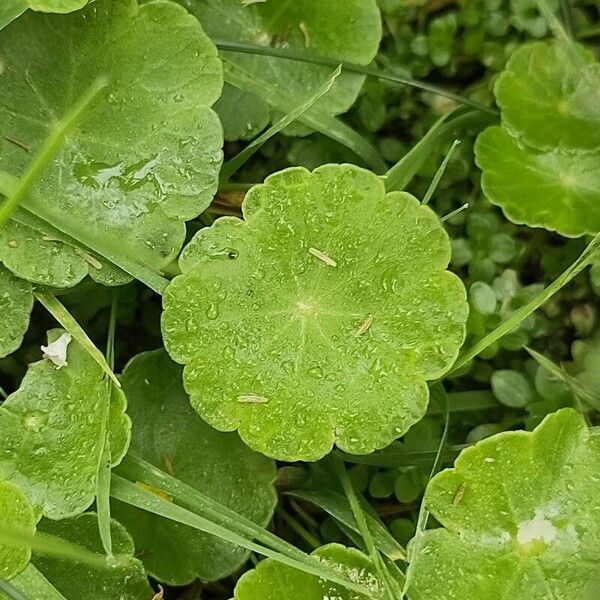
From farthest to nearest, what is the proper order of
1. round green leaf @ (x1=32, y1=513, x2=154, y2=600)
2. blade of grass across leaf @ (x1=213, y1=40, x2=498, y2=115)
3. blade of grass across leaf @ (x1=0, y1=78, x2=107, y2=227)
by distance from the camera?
blade of grass across leaf @ (x1=213, y1=40, x2=498, y2=115) → round green leaf @ (x1=32, y1=513, x2=154, y2=600) → blade of grass across leaf @ (x1=0, y1=78, x2=107, y2=227)

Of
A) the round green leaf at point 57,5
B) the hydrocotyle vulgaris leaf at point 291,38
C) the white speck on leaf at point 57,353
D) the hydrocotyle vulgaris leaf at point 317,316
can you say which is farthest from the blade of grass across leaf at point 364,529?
the round green leaf at point 57,5

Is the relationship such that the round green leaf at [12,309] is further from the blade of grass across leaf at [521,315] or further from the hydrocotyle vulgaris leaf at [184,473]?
the blade of grass across leaf at [521,315]

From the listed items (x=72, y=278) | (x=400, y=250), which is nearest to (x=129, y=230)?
(x=72, y=278)

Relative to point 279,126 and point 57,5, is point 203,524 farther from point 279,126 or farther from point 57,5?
point 57,5

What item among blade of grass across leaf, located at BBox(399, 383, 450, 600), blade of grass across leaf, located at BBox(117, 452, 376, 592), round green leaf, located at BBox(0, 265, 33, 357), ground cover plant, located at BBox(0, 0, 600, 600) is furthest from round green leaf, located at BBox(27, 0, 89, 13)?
Result: blade of grass across leaf, located at BBox(399, 383, 450, 600)

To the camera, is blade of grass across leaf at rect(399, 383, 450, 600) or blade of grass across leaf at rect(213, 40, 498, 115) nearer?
blade of grass across leaf at rect(399, 383, 450, 600)

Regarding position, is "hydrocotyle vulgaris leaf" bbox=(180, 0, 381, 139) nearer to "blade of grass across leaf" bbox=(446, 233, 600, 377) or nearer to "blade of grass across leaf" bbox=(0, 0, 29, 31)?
"blade of grass across leaf" bbox=(0, 0, 29, 31)

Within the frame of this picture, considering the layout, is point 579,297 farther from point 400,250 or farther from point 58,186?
point 58,186

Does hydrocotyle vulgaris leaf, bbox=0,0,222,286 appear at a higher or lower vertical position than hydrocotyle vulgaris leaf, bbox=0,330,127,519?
higher
